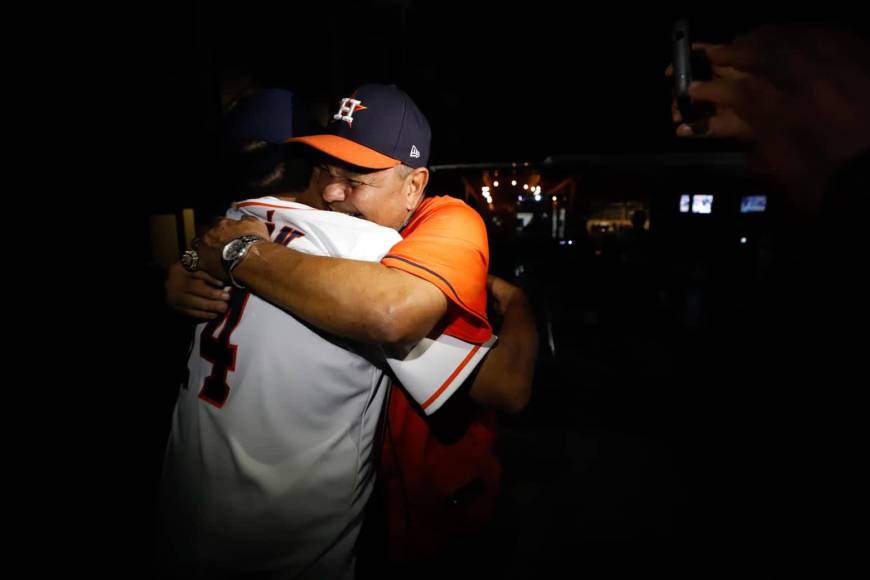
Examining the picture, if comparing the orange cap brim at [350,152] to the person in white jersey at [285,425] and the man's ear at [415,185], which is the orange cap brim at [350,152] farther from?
the person in white jersey at [285,425]

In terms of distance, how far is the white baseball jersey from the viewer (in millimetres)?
1121

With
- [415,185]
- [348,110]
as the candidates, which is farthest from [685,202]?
[348,110]

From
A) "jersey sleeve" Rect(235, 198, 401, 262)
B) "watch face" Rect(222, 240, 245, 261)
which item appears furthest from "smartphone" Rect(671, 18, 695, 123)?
"watch face" Rect(222, 240, 245, 261)

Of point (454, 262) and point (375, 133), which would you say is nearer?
point (454, 262)

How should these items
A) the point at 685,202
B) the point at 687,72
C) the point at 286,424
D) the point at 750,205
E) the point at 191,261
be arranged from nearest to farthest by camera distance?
the point at 687,72 → the point at 286,424 → the point at 191,261 → the point at 750,205 → the point at 685,202

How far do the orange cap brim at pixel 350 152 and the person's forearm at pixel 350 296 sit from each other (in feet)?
1.89

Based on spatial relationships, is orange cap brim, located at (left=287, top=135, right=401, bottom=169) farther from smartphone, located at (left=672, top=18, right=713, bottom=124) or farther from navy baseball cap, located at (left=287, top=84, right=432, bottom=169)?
smartphone, located at (left=672, top=18, right=713, bottom=124)

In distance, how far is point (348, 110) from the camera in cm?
164

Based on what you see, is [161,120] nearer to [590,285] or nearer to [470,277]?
[470,277]

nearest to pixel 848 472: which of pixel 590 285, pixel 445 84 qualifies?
pixel 590 285

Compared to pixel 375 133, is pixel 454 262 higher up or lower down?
lower down

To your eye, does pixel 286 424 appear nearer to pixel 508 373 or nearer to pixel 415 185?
pixel 508 373

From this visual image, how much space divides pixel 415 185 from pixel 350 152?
289mm

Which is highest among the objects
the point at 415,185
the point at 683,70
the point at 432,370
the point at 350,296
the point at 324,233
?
the point at 683,70
